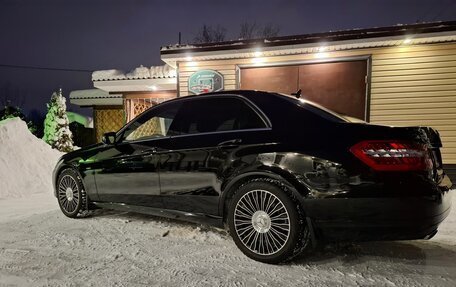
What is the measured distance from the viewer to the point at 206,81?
30.3 feet

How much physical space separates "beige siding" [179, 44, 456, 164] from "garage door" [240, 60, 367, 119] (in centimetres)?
28

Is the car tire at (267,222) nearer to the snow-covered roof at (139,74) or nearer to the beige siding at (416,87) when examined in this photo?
the beige siding at (416,87)

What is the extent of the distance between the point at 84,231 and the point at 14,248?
2.37 ft

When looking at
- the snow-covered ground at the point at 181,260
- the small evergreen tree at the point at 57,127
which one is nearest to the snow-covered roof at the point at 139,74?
the small evergreen tree at the point at 57,127

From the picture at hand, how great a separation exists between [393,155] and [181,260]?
2007 mm

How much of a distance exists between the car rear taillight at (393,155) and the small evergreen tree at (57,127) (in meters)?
12.8

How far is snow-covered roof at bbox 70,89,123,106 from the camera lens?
54.4 feet

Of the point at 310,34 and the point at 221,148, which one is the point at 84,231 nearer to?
the point at 221,148

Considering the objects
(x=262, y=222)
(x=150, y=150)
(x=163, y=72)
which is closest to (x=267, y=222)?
(x=262, y=222)

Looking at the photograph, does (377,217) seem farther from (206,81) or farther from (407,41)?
(206,81)

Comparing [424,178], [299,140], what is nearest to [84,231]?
[299,140]

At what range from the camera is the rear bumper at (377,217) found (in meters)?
2.38

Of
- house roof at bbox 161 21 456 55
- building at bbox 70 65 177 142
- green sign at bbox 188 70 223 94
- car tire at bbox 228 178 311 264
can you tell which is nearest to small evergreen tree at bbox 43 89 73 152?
building at bbox 70 65 177 142

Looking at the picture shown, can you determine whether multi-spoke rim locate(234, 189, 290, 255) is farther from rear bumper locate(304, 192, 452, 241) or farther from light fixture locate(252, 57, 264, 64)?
light fixture locate(252, 57, 264, 64)
